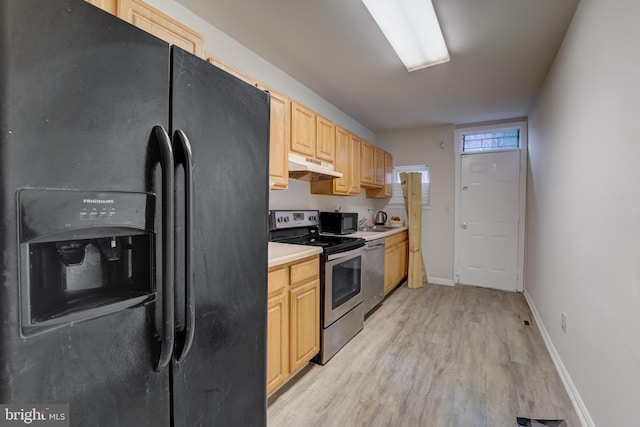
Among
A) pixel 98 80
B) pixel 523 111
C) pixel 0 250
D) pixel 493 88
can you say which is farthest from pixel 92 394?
pixel 523 111

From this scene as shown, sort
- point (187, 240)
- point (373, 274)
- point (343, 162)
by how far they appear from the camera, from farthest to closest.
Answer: point (343, 162), point (373, 274), point (187, 240)

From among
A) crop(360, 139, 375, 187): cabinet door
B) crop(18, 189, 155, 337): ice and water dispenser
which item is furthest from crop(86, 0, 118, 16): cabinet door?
crop(360, 139, 375, 187): cabinet door

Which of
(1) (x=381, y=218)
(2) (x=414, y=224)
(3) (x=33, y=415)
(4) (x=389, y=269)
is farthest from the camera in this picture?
(1) (x=381, y=218)

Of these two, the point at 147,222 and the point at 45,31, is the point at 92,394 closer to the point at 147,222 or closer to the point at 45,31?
the point at 147,222

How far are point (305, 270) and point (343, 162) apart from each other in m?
1.68

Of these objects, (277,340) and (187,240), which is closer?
(187,240)

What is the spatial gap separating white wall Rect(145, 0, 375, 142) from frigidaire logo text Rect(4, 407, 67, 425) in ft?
6.97

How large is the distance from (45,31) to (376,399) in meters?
2.25

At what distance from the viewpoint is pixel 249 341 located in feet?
3.89

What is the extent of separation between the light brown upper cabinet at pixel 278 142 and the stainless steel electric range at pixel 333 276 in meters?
0.42

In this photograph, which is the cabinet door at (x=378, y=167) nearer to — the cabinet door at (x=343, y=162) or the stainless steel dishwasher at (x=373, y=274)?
the cabinet door at (x=343, y=162)

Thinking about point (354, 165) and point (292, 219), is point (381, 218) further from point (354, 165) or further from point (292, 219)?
point (292, 219)

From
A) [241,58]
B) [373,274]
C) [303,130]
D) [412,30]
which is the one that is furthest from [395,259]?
[241,58]

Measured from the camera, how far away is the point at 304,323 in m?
2.02
